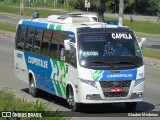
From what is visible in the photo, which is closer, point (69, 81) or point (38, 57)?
point (69, 81)

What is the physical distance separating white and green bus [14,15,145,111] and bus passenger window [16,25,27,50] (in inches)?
81.6

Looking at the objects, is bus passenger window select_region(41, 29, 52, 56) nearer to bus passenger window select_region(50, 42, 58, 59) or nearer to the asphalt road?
bus passenger window select_region(50, 42, 58, 59)

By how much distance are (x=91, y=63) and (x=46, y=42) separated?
2876mm

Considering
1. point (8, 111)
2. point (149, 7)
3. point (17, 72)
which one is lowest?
point (149, 7)

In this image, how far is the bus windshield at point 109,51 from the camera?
14273 millimetres

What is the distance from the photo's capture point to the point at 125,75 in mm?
14133

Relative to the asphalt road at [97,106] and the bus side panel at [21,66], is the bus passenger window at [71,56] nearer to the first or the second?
the asphalt road at [97,106]

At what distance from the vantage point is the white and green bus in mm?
13992

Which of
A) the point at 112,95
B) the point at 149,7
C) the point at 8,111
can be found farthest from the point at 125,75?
the point at 149,7

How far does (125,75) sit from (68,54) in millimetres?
1727

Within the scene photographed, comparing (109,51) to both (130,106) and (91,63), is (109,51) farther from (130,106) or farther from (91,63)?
(130,106)

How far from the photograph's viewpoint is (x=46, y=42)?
16.8 metres

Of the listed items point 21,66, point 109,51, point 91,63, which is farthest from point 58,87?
point 21,66

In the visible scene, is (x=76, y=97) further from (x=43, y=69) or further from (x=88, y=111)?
(x=43, y=69)
